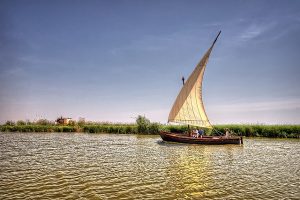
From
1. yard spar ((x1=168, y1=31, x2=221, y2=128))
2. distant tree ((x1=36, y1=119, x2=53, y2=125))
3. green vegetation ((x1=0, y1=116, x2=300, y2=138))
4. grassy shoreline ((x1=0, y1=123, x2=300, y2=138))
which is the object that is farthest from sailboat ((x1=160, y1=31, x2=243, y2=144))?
distant tree ((x1=36, y1=119, x2=53, y2=125))

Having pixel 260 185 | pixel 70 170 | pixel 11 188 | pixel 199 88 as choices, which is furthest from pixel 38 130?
pixel 260 185

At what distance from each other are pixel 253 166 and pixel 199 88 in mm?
17625

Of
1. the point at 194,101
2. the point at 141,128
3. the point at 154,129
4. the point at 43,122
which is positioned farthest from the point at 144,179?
the point at 43,122

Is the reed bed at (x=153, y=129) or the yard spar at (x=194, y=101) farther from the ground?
the yard spar at (x=194, y=101)

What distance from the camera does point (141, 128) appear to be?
49.8 metres

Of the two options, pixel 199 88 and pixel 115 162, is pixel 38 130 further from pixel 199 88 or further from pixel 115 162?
pixel 115 162

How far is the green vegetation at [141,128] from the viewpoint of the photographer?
42.7 m

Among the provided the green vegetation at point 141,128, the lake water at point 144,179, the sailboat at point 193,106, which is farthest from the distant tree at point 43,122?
the lake water at point 144,179

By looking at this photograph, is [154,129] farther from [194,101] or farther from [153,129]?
[194,101]

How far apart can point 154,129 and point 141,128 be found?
7.90 ft

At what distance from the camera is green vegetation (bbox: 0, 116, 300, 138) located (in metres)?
42.7

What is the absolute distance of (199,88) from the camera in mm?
34219

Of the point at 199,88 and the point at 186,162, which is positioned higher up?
the point at 199,88

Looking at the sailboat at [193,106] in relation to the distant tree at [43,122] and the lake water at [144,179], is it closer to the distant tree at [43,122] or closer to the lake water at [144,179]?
the lake water at [144,179]
